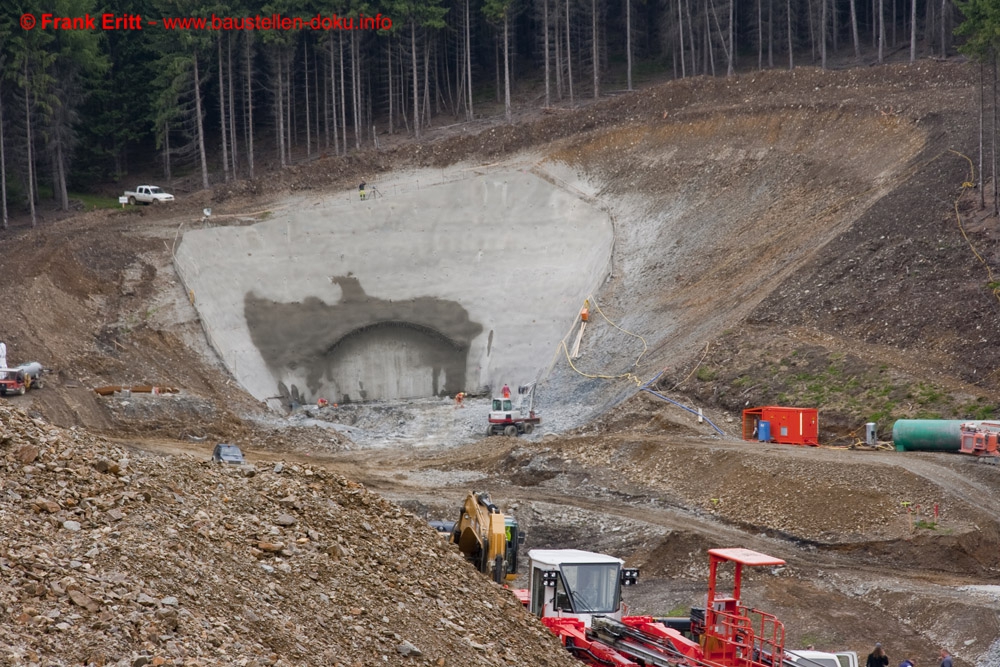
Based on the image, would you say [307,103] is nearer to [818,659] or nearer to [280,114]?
[280,114]

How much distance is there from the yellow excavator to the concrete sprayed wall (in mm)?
24690

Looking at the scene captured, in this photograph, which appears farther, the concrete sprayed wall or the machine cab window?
the concrete sprayed wall

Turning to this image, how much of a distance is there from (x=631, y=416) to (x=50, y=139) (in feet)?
120

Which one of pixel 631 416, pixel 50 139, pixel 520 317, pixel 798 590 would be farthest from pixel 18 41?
pixel 798 590

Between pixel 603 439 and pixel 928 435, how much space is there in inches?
336

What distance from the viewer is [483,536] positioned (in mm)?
15602

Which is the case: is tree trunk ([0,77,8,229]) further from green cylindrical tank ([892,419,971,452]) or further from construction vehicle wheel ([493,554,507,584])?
construction vehicle wheel ([493,554,507,584])

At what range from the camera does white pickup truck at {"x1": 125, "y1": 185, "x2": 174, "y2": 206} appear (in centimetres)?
5409

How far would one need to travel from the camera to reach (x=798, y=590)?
2141 centimetres

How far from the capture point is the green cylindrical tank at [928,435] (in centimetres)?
2681

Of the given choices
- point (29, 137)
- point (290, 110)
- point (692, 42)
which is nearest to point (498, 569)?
point (29, 137)

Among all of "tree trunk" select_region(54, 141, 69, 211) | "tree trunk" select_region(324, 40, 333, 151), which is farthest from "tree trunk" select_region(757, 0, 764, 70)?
"tree trunk" select_region(54, 141, 69, 211)

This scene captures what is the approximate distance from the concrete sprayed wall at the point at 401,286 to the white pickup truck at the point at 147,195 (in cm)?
804

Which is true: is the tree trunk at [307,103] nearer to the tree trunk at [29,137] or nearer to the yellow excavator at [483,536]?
the tree trunk at [29,137]
